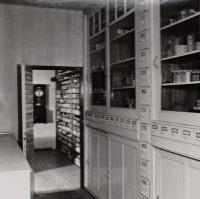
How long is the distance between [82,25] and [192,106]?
3.20 metres

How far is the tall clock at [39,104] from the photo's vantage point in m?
8.39

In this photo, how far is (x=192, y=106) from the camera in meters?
2.36

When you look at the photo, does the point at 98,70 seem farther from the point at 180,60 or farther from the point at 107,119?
the point at 180,60

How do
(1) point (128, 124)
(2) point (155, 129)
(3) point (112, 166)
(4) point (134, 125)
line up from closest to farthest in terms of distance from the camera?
(2) point (155, 129), (4) point (134, 125), (1) point (128, 124), (3) point (112, 166)

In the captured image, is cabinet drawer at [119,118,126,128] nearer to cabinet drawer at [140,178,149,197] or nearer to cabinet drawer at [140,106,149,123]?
cabinet drawer at [140,106,149,123]

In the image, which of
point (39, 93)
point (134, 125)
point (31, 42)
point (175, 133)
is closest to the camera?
point (175, 133)

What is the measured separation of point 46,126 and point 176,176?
6.52 m

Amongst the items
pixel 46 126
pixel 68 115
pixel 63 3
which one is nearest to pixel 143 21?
pixel 63 3

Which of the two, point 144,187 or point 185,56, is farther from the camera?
point 144,187

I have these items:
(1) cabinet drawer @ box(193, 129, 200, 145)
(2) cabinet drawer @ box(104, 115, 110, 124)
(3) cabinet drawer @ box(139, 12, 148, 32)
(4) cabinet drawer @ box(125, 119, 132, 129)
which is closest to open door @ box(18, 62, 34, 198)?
(2) cabinet drawer @ box(104, 115, 110, 124)

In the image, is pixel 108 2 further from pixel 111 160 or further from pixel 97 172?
pixel 97 172

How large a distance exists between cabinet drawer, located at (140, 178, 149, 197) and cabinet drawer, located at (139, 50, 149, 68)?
3.80ft

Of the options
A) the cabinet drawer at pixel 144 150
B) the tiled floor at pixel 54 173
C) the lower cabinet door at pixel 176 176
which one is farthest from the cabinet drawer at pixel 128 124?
the tiled floor at pixel 54 173

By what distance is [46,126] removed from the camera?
8.55m
